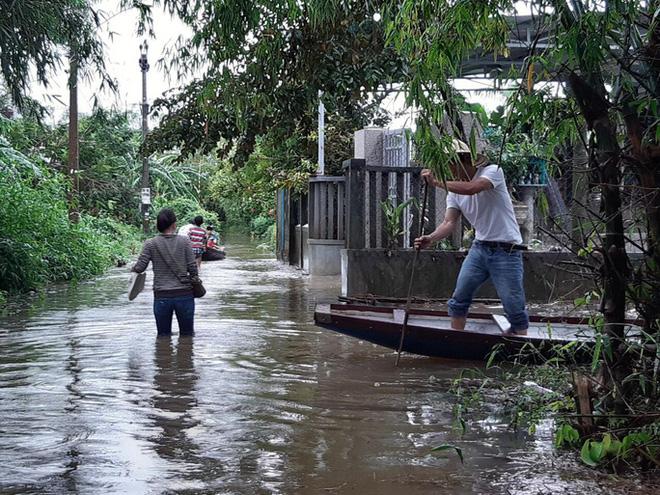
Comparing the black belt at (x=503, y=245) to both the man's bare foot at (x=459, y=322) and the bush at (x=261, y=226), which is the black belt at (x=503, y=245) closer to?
the man's bare foot at (x=459, y=322)

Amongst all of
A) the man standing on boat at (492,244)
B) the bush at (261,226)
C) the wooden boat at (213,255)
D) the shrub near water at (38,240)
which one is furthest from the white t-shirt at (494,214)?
the bush at (261,226)

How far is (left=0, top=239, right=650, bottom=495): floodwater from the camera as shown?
195 inches

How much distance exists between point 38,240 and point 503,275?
37.3 ft

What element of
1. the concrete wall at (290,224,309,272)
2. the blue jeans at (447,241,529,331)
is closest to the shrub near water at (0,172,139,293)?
the concrete wall at (290,224,309,272)

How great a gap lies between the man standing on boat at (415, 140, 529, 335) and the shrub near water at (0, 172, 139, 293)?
9578mm

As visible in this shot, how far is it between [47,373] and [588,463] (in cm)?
518

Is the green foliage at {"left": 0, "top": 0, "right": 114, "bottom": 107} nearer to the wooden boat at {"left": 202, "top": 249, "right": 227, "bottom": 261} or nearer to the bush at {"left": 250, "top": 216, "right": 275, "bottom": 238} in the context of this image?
the wooden boat at {"left": 202, "top": 249, "right": 227, "bottom": 261}

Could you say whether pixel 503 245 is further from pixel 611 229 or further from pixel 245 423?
pixel 245 423

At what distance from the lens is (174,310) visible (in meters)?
10.2

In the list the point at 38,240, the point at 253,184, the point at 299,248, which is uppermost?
the point at 253,184

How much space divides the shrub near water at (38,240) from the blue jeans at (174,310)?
6062mm

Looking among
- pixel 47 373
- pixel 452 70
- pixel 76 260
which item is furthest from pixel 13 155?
pixel 452 70

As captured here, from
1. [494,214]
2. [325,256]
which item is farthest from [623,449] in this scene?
[325,256]

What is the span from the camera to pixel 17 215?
15.5m
